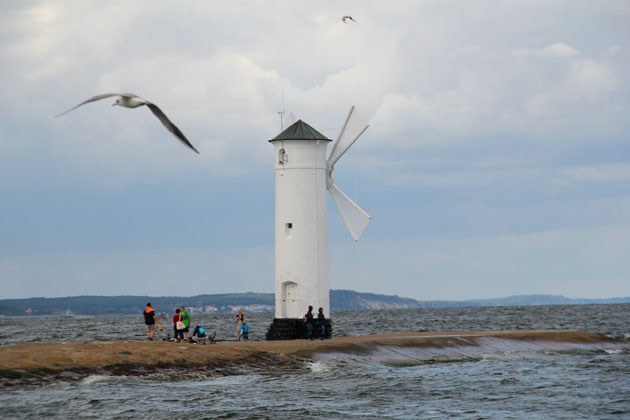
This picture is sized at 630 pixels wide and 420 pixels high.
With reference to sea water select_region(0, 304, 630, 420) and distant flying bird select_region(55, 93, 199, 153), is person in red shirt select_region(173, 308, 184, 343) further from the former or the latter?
distant flying bird select_region(55, 93, 199, 153)

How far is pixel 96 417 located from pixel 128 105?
874 cm

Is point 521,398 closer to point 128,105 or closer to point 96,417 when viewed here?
point 96,417

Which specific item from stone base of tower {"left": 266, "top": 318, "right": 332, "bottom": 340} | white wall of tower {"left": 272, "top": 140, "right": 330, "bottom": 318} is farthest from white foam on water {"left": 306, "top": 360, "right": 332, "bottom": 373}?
white wall of tower {"left": 272, "top": 140, "right": 330, "bottom": 318}

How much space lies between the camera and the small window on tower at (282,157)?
1428 inches

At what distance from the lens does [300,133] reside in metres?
36.6

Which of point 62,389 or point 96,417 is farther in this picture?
point 62,389

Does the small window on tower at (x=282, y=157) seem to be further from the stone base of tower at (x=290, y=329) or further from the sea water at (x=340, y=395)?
the sea water at (x=340, y=395)

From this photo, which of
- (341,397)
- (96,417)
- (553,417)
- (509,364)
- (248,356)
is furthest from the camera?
(509,364)

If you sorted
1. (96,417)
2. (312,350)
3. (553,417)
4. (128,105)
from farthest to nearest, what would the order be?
(312,350) → (553,417) → (96,417) → (128,105)

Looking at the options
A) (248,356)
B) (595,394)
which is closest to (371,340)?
(248,356)

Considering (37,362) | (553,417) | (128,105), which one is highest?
(128,105)

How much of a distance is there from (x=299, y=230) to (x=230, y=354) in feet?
29.4

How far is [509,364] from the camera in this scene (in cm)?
3316

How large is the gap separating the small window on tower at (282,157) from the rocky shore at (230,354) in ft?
26.1
